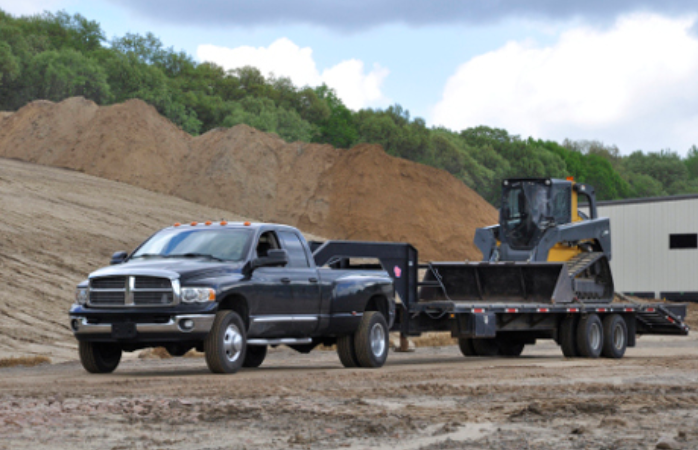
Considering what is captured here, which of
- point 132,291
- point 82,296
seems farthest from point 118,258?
point 132,291

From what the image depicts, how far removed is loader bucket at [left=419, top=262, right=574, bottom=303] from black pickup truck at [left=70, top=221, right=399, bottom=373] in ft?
11.6

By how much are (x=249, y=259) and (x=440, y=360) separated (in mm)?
6259

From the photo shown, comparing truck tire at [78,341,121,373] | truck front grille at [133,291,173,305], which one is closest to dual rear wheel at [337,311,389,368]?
truck tire at [78,341,121,373]

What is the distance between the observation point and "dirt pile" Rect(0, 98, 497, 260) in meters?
56.9

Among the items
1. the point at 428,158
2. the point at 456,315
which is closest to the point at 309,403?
the point at 456,315

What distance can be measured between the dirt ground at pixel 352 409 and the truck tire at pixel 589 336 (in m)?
3.74

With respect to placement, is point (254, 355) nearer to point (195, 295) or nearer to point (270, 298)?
point (270, 298)

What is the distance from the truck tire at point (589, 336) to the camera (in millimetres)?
19656

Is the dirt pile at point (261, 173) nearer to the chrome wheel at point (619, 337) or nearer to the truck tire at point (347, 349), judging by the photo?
the chrome wheel at point (619, 337)

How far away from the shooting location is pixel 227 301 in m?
14.2

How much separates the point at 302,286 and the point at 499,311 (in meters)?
4.42

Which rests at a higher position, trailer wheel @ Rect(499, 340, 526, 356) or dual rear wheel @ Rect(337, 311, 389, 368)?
dual rear wheel @ Rect(337, 311, 389, 368)

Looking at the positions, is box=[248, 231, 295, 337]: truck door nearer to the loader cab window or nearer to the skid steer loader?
the skid steer loader

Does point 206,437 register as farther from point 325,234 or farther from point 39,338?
point 325,234
